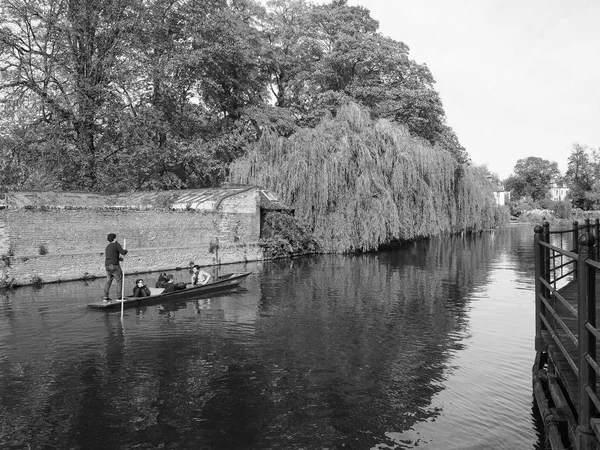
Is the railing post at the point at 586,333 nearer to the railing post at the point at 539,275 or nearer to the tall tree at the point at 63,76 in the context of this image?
the railing post at the point at 539,275

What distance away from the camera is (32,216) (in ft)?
54.1

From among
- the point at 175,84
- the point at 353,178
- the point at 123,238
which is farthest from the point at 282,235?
the point at 175,84

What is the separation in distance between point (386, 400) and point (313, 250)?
19677 millimetres

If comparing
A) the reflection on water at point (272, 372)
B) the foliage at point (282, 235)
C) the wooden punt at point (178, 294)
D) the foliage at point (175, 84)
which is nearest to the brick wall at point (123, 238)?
the foliage at point (282, 235)

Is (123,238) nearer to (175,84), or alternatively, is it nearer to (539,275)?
(175,84)

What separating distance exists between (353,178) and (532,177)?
84.7 meters

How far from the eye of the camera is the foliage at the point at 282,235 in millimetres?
Result: 24672

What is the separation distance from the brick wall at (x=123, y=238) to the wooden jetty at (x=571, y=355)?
43.7 ft

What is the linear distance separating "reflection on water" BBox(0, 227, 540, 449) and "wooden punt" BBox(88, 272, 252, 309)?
22 cm

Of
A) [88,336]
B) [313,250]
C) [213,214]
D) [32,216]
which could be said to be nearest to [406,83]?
[313,250]

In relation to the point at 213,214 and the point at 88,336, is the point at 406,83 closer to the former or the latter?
the point at 213,214

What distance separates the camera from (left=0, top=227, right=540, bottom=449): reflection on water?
5688 millimetres

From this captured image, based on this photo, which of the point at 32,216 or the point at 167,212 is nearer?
the point at 32,216

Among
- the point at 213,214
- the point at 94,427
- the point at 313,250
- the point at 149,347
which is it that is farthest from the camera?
the point at 313,250
